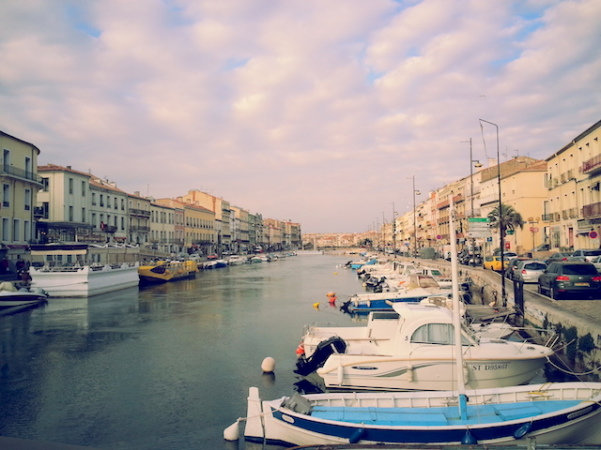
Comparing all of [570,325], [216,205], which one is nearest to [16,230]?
[570,325]

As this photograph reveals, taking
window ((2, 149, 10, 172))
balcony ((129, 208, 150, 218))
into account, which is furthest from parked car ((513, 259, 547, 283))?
balcony ((129, 208, 150, 218))

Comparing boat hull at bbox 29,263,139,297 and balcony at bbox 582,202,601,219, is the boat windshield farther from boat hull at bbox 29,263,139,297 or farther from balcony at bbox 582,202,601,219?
boat hull at bbox 29,263,139,297

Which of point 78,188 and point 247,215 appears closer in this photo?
point 78,188

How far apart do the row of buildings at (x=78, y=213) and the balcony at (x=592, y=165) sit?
1925 inches

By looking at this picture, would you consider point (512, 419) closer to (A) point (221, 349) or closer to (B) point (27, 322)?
(A) point (221, 349)

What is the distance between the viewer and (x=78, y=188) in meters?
57.3

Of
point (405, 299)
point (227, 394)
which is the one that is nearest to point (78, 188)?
point (405, 299)

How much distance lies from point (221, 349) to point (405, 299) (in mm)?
14021

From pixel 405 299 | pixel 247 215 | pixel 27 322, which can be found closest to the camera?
pixel 27 322

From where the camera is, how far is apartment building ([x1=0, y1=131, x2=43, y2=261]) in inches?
1601

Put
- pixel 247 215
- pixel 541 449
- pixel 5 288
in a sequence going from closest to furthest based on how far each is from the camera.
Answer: pixel 541 449, pixel 5 288, pixel 247 215

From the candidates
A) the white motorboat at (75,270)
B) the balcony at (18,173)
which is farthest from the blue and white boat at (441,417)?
the balcony at (18,173)

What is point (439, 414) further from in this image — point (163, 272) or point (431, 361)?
point (163, 272)

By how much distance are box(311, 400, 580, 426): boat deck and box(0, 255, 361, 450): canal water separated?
2.93 m
